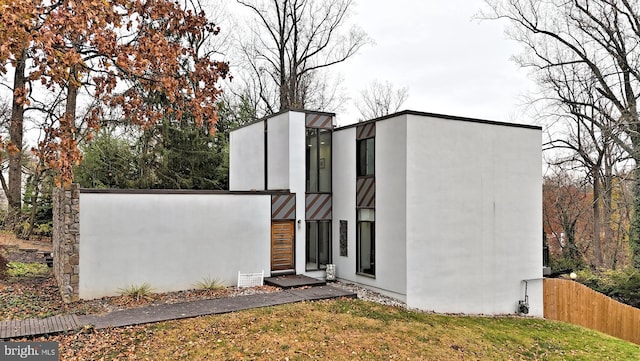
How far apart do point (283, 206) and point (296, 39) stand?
12.0 m

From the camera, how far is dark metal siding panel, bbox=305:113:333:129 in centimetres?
1333

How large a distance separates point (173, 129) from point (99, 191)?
9466 millimetres

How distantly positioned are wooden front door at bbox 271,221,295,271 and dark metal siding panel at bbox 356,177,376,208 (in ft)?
7.34

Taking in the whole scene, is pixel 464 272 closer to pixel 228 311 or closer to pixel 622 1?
pixel 228 311

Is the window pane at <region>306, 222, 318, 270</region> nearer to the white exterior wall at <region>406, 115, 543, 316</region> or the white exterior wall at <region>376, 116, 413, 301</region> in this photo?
the white exterior wall at <region>376, 116, 413, 301</region>

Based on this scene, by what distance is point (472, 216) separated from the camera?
38.3 feet

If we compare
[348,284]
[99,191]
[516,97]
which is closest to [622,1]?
[516,97]

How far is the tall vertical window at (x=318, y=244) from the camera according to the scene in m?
13.4

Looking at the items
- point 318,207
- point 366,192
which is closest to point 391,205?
point 366,192

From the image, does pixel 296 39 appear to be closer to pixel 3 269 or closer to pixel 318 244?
pixel 318 244

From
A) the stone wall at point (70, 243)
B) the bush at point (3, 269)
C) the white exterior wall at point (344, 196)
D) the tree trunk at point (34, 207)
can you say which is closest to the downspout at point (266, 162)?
the white exterior wall at point (344, 196)

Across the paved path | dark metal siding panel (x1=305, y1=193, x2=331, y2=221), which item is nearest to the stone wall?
the paved path

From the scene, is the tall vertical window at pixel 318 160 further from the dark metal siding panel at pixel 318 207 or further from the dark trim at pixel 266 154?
the dark trim at pixel 266 154
